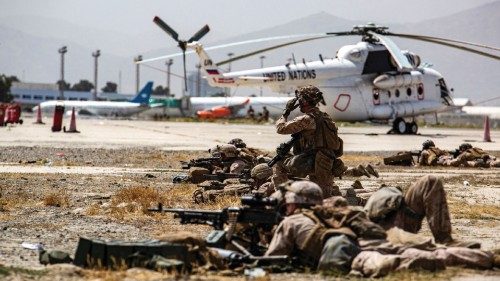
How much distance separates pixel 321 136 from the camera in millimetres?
14398

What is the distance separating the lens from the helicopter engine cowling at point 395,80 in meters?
51.0

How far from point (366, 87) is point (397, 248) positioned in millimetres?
42019

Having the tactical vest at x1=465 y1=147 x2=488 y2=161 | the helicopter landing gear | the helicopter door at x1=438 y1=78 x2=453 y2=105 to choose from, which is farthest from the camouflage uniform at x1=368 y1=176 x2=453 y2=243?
the helicopter door at x1=438 y1=78 x2=453 y2=105

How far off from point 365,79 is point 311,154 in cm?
3735

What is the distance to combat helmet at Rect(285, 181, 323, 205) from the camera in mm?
10398

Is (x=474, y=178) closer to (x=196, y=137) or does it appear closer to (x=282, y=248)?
(x=282, y=248)

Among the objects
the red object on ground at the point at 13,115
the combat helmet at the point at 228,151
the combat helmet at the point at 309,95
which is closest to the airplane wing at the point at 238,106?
the red object on ground at the point at 13,115

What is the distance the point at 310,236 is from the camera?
9945 millimetres

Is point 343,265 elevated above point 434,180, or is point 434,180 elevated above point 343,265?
point 434,180

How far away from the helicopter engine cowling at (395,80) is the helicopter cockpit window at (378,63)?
401 mm

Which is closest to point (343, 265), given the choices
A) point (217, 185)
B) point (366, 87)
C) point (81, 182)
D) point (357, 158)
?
point (217, 185)

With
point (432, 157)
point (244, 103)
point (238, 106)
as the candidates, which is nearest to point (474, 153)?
point (432, 157)

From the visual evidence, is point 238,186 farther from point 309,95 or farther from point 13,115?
point 13,115

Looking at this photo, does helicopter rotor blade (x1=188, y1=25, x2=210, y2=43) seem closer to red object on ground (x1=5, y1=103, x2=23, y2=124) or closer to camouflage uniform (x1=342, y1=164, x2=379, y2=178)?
red object on ground (x1=5, y1=103, x2=23, y2=124)
